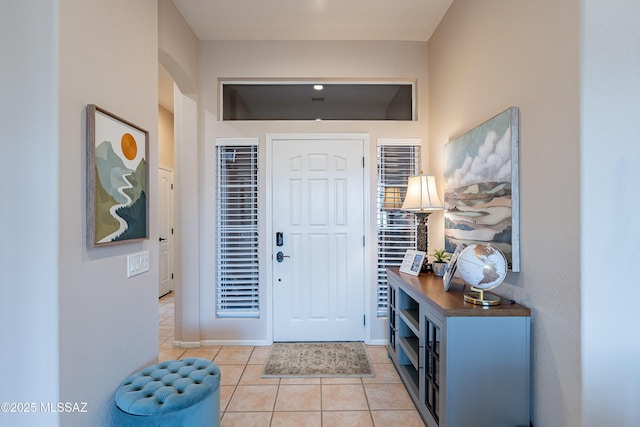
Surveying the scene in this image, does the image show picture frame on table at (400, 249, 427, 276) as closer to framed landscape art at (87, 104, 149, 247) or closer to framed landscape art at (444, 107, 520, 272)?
framed landscape art at (444, 107, 520, 272)

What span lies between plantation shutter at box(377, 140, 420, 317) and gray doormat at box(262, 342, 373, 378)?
523 mm

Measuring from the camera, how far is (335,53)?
10.00 ft

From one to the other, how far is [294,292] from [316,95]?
2.11 m

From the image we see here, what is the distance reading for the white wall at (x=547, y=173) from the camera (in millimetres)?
1322

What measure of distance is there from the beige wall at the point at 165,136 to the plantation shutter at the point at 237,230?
2.22 meters

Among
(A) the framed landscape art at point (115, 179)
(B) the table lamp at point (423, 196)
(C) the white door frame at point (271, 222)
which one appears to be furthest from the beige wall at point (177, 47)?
(B) the table lamp at point (423, 196)

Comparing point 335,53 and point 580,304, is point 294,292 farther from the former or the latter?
point 335,53

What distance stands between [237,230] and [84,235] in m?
1.71

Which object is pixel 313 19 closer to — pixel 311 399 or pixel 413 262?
pixel 413 262

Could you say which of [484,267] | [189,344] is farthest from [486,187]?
[189,344]

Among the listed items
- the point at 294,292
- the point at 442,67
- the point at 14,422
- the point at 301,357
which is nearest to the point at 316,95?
the point at 442,67

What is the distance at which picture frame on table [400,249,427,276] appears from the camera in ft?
8.02

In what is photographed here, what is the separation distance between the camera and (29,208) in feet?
4.19

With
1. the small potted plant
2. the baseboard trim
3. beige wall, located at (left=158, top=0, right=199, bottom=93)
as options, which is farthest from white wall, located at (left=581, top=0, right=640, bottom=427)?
the baseboard trim
